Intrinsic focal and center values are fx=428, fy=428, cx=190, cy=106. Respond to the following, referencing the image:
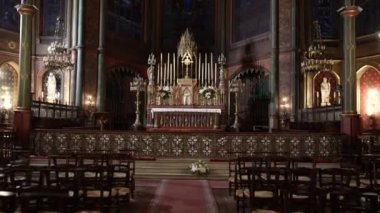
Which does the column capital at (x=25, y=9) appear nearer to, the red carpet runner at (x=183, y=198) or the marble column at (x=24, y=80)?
the marble column at (x=24, y=80)

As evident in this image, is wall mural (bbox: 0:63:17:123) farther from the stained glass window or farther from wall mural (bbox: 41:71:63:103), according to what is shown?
wall mural (bbox: 41:71:63:103)

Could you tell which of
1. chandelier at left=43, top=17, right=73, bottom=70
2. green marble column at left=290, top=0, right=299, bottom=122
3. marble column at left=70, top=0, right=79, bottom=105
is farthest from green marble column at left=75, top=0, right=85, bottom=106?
green marble column at left=290, top=0, right=299, bottom=122

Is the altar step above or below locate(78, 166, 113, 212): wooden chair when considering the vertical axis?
below

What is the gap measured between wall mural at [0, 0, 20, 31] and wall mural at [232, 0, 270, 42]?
1230 centimetres

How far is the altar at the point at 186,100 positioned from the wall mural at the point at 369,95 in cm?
790

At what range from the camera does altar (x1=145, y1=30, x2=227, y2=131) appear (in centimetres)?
1734

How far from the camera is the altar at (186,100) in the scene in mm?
17344

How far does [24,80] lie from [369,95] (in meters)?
16.4

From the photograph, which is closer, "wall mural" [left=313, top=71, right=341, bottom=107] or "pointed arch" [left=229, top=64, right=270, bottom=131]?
"wall mural" [left=313, top=71, right=341, bottom=107]

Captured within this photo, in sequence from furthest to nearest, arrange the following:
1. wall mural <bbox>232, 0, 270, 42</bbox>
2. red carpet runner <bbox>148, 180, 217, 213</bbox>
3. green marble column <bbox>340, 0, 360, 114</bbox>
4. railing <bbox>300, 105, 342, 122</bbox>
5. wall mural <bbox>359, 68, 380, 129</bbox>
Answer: wall mural <bbox>232, 0, 270, 42</bbox> < wall mural <bbox>359, 68, 380, 129</bbox> < railing <bbox>300, 105, 342, 122</bbox> < green marble column <bbox>340, 0, 360, 114</bbox> < red carpet runner <bbox>148, 180, 217, 213</bbox>

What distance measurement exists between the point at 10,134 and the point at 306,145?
927 cm

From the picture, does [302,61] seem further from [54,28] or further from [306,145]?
[54,28]

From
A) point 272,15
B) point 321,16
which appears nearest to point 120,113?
point 272,15

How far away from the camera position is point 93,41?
71.8 ft
